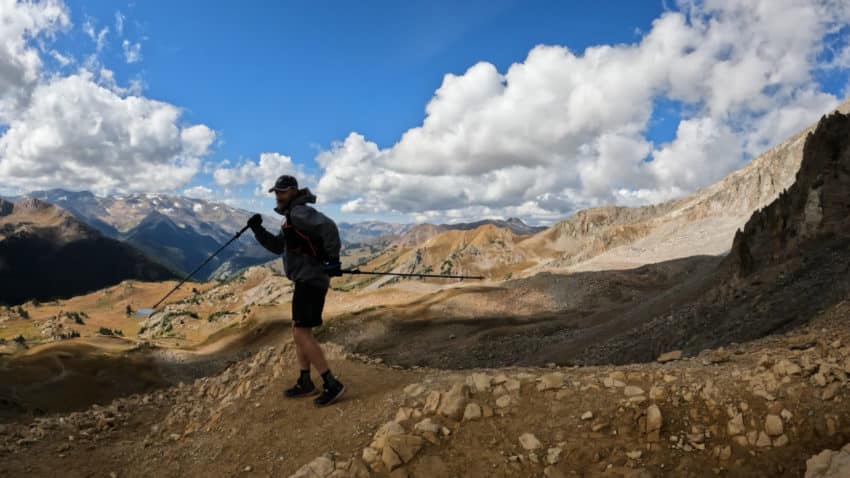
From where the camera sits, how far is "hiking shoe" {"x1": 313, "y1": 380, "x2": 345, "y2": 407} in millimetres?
8672

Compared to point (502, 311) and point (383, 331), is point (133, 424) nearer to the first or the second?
point (383, 331)

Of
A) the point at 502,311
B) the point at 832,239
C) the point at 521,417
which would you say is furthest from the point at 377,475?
the point at 502,311

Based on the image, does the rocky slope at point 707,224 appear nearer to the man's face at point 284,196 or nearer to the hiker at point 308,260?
the hiker at point 308,260

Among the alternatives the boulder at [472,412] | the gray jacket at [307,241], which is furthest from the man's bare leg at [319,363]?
the boulder at [472,412]

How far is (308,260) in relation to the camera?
8523 millimetres

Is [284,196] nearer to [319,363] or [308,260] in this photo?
[308,260]

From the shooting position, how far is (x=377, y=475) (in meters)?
6.16

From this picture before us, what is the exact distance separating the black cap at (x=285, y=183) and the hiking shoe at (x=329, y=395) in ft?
12.1

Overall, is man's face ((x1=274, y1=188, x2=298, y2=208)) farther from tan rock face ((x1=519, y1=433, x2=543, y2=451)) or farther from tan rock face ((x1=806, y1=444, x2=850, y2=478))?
tan rock face ((x1=806, y1=444, x2=850, y2=478))

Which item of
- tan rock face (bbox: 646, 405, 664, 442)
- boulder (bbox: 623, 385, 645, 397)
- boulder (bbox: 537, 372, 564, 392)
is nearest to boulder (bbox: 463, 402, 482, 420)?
boulder (bbox: 537, 372, 564, 392)

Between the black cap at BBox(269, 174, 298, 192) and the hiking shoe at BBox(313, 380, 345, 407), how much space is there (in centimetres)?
370

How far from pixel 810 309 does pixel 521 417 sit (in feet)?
41.1

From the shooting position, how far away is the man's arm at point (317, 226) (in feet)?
27.1

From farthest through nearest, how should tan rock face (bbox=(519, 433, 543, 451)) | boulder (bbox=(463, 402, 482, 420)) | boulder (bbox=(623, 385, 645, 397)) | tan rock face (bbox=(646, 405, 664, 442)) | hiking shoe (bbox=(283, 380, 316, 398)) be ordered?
1. hiking shoe (bbox=(283, 380, 316, 398))
2. boulder (bbox=(463, 402, 482, 420))
3. boulder (bbox=(623, 385, 645, 397))
4. tan rock face (bbox=(519, 433, 543, 451))
5. tan rock face (bbox=(646, 405, 664, 442))
